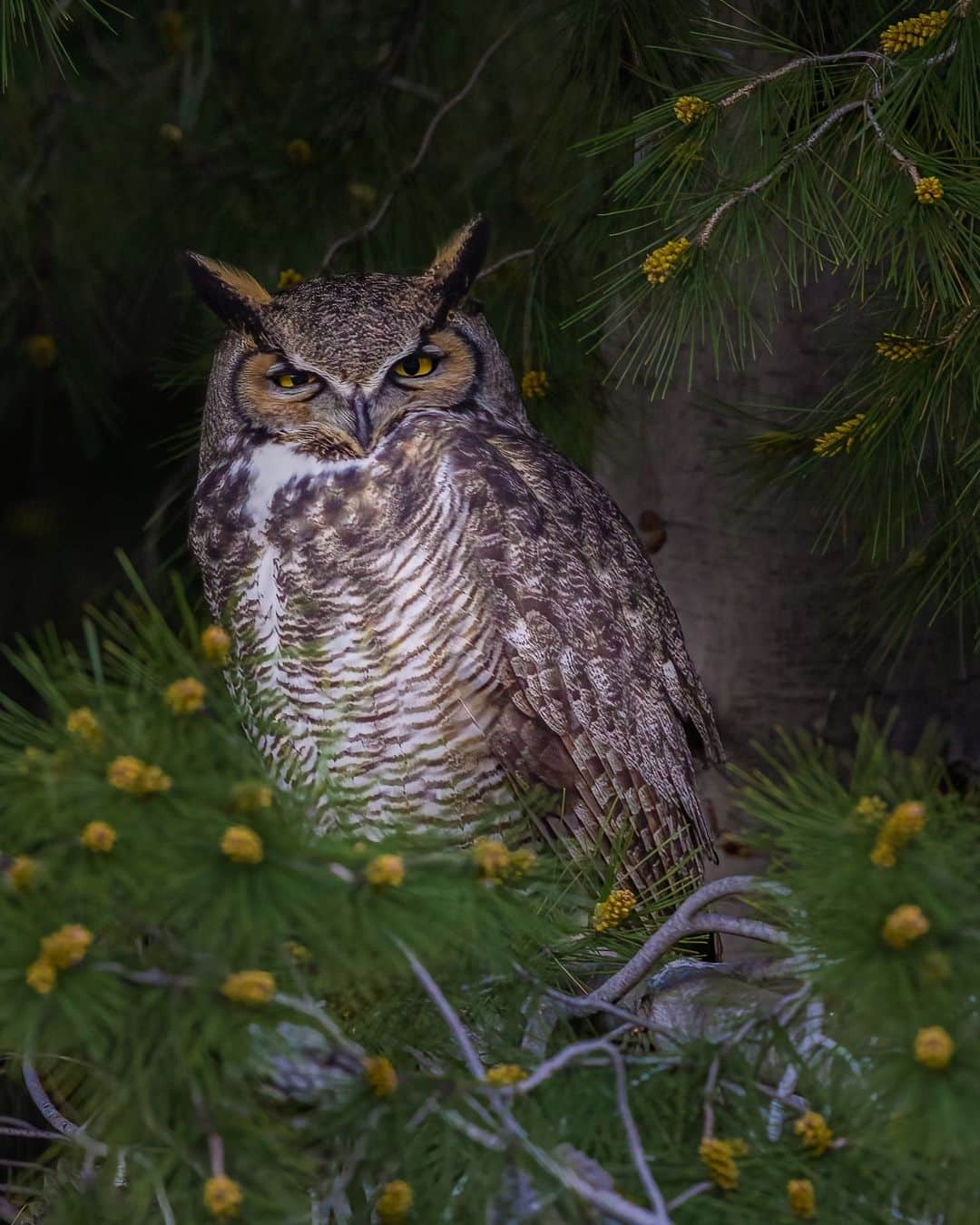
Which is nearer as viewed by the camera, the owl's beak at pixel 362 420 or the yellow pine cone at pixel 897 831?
the yellow pine cone at pixel 897 831

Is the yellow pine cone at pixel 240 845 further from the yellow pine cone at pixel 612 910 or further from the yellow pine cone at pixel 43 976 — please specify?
the yellow pine cone at pixel 612 910

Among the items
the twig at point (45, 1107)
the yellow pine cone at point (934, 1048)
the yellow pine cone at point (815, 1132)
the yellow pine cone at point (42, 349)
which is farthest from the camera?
the yellow pine cone at point (42, 349)

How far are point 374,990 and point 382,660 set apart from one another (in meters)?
0.52

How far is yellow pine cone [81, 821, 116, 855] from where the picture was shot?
2.25 ft

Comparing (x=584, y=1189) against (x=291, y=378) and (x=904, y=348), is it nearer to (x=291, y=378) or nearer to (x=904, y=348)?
(x=904, y=348)

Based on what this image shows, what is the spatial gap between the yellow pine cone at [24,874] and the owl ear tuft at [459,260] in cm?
98

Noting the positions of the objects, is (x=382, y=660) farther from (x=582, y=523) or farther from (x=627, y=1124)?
(x=627, y=1124)

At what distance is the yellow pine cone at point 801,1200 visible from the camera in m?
0.74

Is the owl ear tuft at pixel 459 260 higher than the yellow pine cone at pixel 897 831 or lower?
higher

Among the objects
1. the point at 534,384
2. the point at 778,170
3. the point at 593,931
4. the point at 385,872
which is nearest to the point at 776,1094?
the point at 385,872

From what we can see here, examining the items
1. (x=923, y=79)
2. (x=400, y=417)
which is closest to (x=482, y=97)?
(x=400, y=417)

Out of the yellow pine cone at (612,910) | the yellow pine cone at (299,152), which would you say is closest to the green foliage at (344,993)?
the yellow pine cone at (612,910)

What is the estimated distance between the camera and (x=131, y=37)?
91.1 inches

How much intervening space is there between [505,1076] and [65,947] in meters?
0.24
